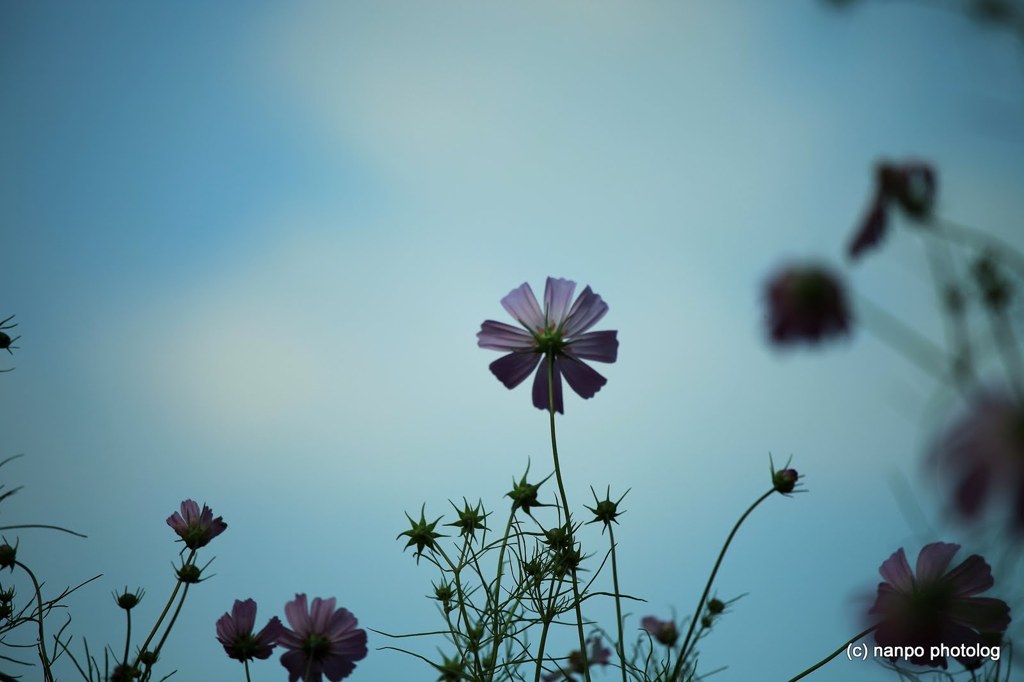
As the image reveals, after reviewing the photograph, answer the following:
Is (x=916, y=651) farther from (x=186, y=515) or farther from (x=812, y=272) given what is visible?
(x=186, y=515)

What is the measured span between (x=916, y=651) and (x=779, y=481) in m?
0.21

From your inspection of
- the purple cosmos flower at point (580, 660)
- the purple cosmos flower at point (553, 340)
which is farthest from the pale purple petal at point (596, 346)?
the purple cosmos flower at point (580, 660)

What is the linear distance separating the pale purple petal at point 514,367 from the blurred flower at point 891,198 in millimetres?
595

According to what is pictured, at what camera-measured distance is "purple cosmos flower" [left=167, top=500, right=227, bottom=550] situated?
85 cm

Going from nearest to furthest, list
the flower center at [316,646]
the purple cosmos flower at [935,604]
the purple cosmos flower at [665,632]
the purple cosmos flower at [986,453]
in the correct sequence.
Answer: the purple cosmos flower at [986,453] < the purple cosmos flower at [935,604] < the flower center at [316,646] < the purple cosmos flower at [665,632]

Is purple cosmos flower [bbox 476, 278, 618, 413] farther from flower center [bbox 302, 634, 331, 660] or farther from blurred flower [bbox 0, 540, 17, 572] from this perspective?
blurred flower [bbox 0, 540, 17, 572]

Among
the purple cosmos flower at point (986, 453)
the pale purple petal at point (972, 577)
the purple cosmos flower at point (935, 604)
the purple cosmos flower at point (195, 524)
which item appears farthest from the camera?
the purple cosmos flower at point (195, 524)

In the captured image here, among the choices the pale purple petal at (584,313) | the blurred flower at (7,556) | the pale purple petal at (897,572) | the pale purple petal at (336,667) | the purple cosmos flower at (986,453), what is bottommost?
the purple cosmos flower at (986,453)

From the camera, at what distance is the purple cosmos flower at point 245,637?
0.76m

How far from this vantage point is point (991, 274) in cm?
39

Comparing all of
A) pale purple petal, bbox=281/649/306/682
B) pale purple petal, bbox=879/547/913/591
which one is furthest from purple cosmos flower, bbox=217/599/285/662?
pale purple petal, bbox=879/547/913/591

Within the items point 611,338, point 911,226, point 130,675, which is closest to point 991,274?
point 911,226

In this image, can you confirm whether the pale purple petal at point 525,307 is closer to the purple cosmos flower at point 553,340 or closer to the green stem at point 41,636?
the purple cosmos flower at point 553,340

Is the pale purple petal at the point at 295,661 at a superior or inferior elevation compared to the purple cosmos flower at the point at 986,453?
superior
